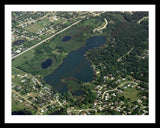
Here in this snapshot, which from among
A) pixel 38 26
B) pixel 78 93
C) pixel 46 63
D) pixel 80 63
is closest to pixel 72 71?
pixel 80 63

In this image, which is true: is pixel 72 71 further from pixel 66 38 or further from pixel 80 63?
pixel 66 38

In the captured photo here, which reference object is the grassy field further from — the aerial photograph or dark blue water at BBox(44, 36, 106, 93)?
dark blue water at BBox(44, 36, 106, 93)

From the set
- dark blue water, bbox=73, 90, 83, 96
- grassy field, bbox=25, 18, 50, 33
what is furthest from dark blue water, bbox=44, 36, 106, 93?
grassy field, bbox=25, 18, 50, 33

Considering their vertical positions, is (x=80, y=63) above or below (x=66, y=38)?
below

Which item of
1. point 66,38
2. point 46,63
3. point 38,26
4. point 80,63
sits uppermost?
point 38,26

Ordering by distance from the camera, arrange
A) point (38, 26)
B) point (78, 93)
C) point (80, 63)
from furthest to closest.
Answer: point (38, 26) < point (80, 63) < point (78, 93)

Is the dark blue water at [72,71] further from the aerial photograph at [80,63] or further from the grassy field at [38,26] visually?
the grassy field at [38,26]

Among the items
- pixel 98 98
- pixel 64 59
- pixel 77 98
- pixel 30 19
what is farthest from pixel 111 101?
pixel 30 19

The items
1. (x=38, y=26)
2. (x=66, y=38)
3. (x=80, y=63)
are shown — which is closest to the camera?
(x=80, y=63)
